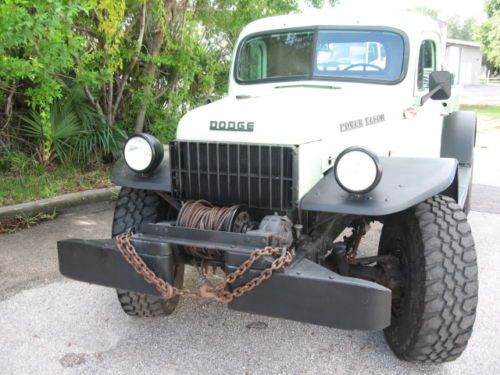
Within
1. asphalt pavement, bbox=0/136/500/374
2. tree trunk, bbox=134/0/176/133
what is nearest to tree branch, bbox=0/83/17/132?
tree trunk, bbox=134/0/176/133

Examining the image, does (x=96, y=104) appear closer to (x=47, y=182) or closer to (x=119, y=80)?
(x=119, y=80)

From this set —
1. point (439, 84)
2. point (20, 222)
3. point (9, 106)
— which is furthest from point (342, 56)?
point (9, 106)

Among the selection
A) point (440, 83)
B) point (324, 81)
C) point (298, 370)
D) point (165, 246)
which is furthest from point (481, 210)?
point (165, 246)

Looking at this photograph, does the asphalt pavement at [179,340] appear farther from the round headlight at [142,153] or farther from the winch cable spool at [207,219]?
the round headlight at [142,153]

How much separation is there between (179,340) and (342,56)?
2.33m

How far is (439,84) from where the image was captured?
3750 mm

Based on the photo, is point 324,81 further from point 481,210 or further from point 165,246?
point 481,210

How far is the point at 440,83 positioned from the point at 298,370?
7.47 feet

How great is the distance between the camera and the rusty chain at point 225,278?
2.39 metres

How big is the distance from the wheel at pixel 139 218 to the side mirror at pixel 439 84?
2.07 meters

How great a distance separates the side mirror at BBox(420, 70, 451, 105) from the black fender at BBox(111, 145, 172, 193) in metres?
1.95

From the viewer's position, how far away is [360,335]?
128 inches

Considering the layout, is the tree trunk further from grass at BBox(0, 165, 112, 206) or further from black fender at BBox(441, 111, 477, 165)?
black fender at BBox(441, 111, 477, 165)

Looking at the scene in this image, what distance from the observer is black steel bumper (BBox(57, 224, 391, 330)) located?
2.29 meters
